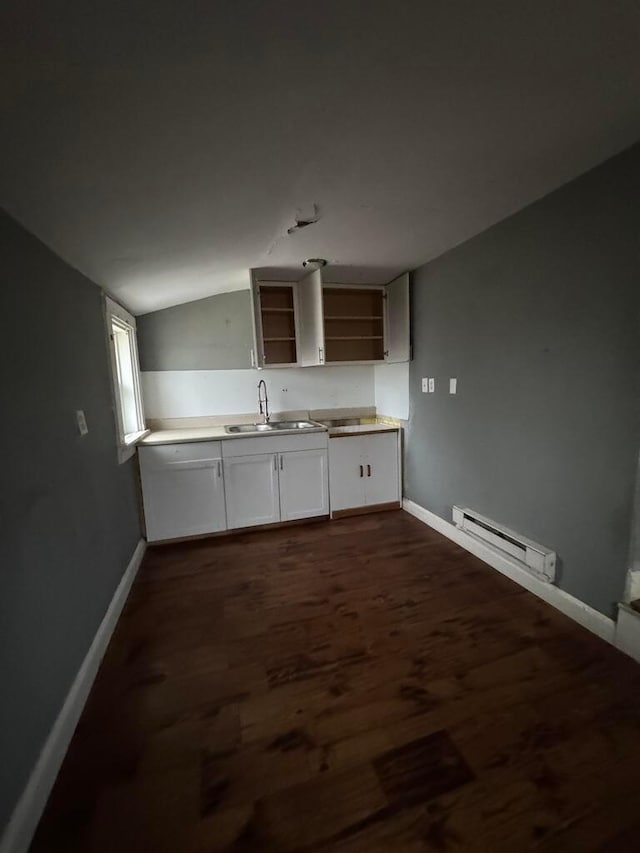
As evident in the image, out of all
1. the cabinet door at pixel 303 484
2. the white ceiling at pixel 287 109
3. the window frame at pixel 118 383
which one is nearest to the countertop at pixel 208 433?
the window frame at pixel 118 383

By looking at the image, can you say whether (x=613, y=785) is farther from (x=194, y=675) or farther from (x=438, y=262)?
(x=438, y=262)

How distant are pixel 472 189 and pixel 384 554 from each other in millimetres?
2322

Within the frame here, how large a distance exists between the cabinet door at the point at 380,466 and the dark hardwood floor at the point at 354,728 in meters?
1.20

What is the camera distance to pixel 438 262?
2.79 metres

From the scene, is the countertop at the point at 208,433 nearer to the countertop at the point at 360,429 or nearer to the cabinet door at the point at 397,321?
the countertop at the point at 360,429

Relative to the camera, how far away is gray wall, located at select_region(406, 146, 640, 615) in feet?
5.33

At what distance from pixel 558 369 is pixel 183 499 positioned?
2729 millimetres

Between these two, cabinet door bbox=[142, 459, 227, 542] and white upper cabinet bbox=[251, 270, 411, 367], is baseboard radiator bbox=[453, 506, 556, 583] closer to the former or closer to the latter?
white upper cabinet bbox=[251, 270, 411, 367]

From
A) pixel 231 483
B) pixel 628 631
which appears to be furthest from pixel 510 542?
pixel 231 483

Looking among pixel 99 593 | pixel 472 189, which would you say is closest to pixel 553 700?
pixel 99 593

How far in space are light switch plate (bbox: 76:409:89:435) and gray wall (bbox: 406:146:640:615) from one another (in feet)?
7.78

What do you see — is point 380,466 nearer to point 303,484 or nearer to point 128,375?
point 303,484

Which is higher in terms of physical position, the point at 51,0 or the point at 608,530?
the point at 51,0

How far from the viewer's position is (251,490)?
3100mm
